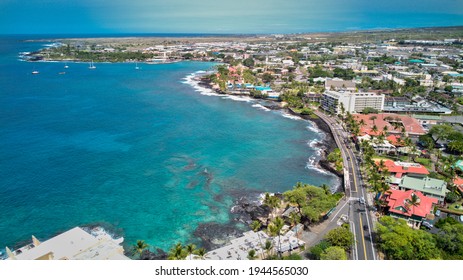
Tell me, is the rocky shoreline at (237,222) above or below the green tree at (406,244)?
below

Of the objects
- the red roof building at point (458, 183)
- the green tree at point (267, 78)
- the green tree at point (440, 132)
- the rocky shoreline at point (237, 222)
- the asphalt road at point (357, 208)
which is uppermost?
the green tree at point (267, 78)

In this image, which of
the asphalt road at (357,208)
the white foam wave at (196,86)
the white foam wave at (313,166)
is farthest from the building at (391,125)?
the white foam wave at (196,86)

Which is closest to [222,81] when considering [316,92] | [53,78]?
[316,92]

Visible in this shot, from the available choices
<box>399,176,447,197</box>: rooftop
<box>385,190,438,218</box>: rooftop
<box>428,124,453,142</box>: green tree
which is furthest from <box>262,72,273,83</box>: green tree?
<box>385,190,438,218</box>: rooftop

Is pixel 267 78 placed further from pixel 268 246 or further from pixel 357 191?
pixel 268 246

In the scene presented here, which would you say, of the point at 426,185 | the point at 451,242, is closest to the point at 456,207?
the point at 426,185

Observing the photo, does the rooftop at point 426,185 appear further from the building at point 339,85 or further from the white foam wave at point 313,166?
the building at point 339,85
